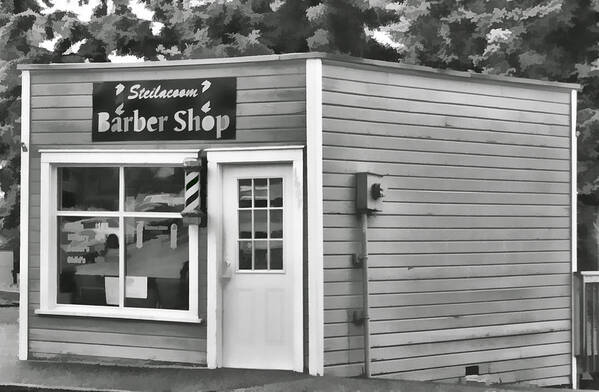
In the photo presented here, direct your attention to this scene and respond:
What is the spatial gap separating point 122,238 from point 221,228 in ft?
4.26

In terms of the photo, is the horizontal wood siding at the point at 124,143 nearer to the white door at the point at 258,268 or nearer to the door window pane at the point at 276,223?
the white door at the point at 258,268

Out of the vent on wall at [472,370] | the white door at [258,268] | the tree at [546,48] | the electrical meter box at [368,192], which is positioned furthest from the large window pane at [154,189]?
the tree at [546,48]

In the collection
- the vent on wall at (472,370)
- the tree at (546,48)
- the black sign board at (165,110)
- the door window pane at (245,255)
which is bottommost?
the vent on wall at (472,370)

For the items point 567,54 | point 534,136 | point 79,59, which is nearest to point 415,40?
point 567,54

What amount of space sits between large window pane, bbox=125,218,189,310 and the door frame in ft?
1.37

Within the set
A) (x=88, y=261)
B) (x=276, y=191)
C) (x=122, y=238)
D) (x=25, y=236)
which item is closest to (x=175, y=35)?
(x=25, y=236)

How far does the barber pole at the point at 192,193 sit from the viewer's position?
8672mm

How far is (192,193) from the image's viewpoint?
873cm

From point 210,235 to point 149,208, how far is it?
0.92 metres

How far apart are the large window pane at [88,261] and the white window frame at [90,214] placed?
85 mm

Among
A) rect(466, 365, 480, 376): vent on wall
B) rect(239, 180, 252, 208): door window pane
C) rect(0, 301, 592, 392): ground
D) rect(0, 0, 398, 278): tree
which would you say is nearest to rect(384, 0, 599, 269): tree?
rect(0, 0, 398, 278): tree

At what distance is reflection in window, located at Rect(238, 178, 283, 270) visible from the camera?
8594mm

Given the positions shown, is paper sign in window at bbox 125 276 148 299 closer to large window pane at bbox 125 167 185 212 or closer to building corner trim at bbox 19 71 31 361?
large window pane at bbox 125 167 185 212

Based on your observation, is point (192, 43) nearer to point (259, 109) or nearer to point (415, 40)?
point (415, 40)
